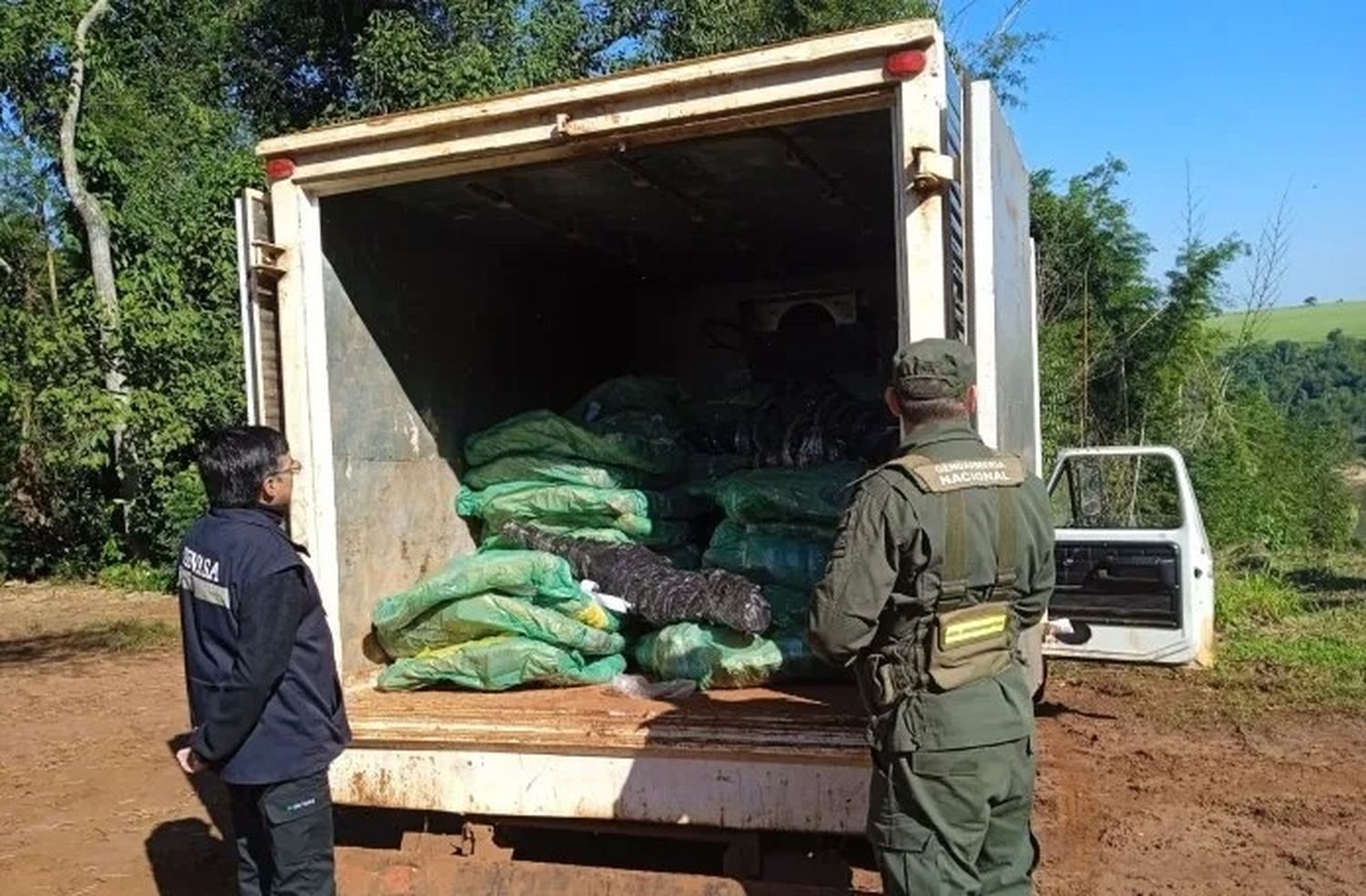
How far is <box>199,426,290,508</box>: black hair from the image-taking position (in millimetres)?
2650

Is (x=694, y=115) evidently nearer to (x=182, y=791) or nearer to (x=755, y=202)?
(x=755, y=202)

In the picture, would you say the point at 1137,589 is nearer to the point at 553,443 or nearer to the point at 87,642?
the point at 553,443

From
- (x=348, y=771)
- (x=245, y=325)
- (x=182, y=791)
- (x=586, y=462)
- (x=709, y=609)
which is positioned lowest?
(x=182, y=791)

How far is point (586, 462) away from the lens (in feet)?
15.5

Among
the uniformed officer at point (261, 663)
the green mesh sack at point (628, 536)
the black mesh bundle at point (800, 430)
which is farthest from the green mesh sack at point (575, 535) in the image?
the uniformed officer at point (261, 663)

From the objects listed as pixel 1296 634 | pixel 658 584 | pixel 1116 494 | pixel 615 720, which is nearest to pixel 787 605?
pixel 658 584

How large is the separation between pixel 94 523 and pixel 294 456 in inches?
436

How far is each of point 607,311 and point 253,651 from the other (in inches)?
151

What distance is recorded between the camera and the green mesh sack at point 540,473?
15.1ft

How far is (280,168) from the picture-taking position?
140 inches

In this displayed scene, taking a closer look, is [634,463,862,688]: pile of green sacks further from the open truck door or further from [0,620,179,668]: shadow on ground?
[0,620,179,668]: shadow on ground

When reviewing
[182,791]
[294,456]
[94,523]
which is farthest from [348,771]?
[94,523]

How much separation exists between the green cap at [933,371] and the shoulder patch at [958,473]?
0.15m

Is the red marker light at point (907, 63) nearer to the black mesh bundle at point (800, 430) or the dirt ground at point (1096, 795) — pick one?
the black mesh bundle at point (800, 430)
